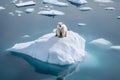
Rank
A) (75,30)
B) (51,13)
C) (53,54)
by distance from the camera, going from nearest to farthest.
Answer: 1. (53,54)
2. (75,30)
3. (51,13)

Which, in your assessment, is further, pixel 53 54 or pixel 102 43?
pixel 102 43

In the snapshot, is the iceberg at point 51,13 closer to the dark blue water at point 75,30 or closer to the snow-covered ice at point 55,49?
the dark blue water at point 75,30

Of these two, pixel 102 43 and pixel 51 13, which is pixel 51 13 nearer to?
pixel 51 13

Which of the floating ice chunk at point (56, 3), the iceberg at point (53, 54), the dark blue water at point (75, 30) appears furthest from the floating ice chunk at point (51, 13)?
the iceberg at point (53, 54)

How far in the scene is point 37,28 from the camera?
20.6 feet

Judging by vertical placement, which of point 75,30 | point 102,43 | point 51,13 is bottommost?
point 102,43

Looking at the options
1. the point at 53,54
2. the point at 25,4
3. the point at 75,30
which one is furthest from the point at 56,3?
the point at 53,54

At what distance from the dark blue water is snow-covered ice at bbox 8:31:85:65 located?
A: 0.17 meters

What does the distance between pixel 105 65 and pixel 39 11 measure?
2.65m

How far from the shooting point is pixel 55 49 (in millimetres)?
4965

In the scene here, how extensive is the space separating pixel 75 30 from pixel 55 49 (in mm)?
1391

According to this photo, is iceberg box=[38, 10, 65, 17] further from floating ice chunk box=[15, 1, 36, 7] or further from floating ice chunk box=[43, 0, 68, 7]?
floating ice chunk box=[15, 1, 36, 7]

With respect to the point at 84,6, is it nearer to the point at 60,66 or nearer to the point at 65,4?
the point at 65,4

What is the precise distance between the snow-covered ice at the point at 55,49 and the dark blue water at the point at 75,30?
0.17m
